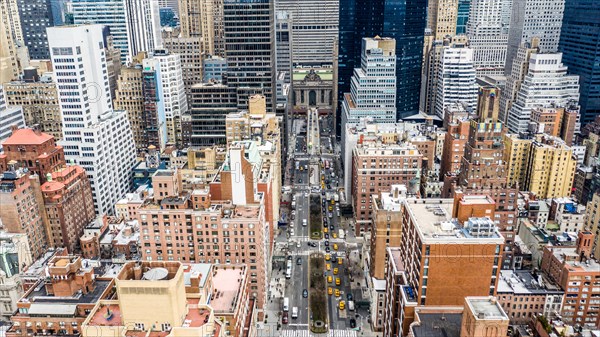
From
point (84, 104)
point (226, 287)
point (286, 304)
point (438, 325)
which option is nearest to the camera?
point (438, 325)

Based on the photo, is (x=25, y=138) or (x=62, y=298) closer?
(x=62, y=298)

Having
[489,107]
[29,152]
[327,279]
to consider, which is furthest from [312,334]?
[29,152]

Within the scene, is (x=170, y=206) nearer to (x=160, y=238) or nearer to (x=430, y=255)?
(x=160, y=238)

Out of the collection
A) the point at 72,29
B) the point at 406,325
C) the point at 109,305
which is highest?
the point at 72,29

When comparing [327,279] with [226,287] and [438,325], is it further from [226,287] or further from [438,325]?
[438,325]

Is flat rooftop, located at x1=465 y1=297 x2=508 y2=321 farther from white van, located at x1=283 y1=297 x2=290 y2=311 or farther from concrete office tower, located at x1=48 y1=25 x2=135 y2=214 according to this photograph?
concrete office tower, located at x1=48 y1=25 x2=135 y2=214

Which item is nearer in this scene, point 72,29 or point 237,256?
point 237,256

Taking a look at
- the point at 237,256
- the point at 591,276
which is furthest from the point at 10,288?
the point at 591,276
